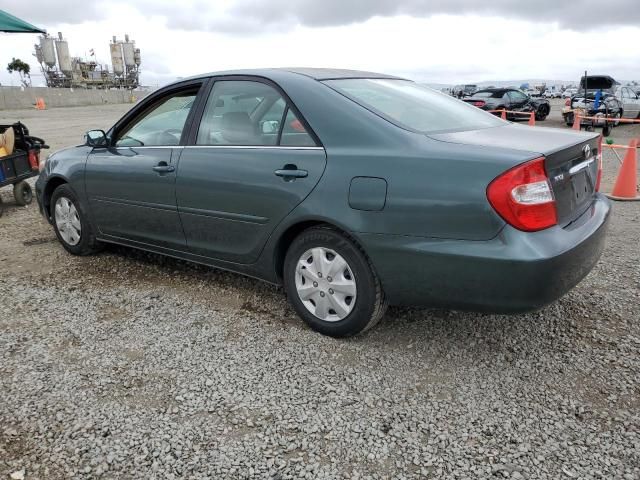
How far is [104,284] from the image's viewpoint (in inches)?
164

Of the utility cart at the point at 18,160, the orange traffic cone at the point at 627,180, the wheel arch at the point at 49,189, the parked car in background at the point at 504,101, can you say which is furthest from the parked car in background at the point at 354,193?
the parked car in background at the point at 504,101

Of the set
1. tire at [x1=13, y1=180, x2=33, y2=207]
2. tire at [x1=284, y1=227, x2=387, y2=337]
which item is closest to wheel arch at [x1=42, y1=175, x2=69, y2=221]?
tire at [x1=13, y1=180, x2=33, y2=207]

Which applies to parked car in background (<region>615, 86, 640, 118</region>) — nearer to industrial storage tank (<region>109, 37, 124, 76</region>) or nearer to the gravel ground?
the gravel ground

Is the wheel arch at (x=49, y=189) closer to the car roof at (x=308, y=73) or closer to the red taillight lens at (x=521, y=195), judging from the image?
the car roof at (x=308, y=73)

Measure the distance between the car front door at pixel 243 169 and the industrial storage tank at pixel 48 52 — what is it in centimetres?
7434

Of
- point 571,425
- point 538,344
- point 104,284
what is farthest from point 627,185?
point 104,284

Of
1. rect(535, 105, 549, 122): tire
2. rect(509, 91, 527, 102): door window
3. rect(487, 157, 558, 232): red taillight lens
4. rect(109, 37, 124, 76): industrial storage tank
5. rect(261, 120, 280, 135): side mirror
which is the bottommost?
rect(535, 105, 549, 122): tire

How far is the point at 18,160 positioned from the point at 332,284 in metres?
5.45

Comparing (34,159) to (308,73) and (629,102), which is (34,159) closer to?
(308,73)

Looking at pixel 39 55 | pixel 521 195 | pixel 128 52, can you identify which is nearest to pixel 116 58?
pixel 128 52

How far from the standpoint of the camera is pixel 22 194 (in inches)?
274

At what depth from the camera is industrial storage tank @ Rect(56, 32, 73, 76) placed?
6794 centimetres

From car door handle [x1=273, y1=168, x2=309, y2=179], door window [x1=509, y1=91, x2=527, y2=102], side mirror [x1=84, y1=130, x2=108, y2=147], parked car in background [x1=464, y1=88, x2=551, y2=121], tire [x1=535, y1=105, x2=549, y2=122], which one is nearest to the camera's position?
car door handle [x1=273, y1=168, x2=309, y2=179]

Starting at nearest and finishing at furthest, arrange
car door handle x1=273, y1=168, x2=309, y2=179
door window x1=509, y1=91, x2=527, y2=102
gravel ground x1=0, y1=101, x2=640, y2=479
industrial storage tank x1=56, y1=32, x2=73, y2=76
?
gravel ground x1=0, y1=101, x2=640, y2=479, car door handle x1=273, y1=168, x2=309, y2=179, door window x1=509, y1=91, x2=527, y2=102, industrial storage tank x1=56, y1=32, x2=73, y2=76
